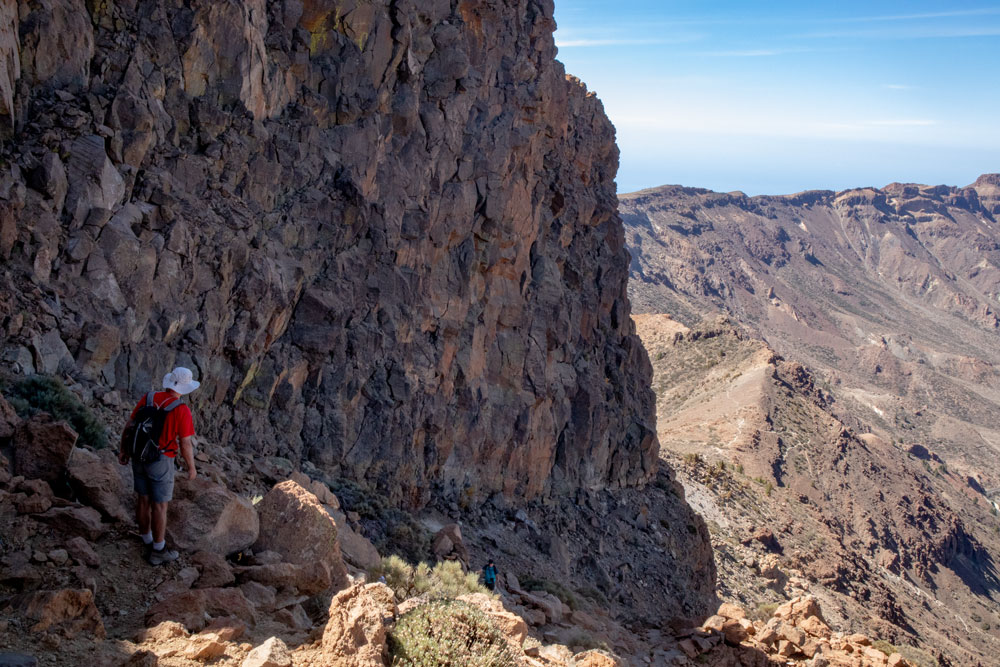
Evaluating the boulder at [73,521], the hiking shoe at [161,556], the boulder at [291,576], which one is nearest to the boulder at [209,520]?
the hiking shoe at [161,556]

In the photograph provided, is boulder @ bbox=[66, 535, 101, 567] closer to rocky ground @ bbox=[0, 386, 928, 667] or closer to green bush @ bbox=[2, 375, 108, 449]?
rocky ground @ bbox=[0, 386, 928, 667]

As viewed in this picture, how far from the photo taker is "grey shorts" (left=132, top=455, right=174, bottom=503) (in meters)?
8.02

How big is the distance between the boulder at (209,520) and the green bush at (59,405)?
6.65ft

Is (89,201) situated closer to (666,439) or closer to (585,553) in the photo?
(585,553)

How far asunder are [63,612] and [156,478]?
170 cm

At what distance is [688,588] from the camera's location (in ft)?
101

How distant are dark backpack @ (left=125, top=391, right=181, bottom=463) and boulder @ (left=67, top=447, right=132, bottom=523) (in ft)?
2.65

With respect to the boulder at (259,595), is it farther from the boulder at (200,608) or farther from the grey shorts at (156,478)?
the grey shorts at (156,478)

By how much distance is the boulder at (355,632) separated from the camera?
7051mm

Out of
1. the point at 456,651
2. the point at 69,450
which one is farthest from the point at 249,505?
the point at 456,651

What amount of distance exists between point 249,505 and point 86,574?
7.76 ft

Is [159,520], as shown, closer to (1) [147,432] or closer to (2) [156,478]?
(2) [156,478]

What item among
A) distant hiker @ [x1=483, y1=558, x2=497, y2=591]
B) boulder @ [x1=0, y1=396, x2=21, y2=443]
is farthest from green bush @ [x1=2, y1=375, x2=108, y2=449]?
distant hiker @ [x1=483, y1=558, x2=497, y2=591]

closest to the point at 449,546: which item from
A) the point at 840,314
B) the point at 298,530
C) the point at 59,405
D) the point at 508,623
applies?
the point at 298,530
